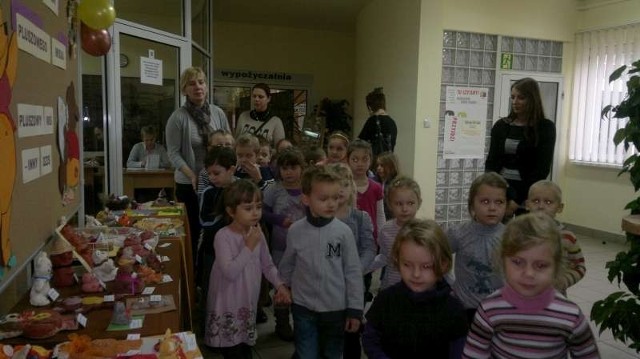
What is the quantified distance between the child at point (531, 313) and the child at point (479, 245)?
600 mm

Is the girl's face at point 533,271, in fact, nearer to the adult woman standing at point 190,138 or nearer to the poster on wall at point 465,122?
the adult woman standing at point 190,138

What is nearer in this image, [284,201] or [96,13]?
[96,13]

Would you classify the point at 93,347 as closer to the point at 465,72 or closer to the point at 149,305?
the point at 149,305

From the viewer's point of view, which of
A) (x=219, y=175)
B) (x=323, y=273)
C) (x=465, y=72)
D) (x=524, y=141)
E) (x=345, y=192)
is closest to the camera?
(x=323, y=273)

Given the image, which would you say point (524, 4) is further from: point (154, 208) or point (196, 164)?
point (154, 208)

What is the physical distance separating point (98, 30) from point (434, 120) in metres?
4.17

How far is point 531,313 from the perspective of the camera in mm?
1344

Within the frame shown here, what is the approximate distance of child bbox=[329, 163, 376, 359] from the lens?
2324 millimetres

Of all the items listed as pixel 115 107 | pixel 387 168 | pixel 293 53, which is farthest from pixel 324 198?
pixel 293 53

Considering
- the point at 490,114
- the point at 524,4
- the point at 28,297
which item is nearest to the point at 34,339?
the point at 28,297

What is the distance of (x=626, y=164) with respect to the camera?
7.87ft

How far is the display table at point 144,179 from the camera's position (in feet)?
15.1

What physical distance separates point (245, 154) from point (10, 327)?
1881 mm

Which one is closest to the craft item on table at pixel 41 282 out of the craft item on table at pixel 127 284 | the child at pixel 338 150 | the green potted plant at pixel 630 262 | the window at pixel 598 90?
the craft item on table at pixel 127 284
